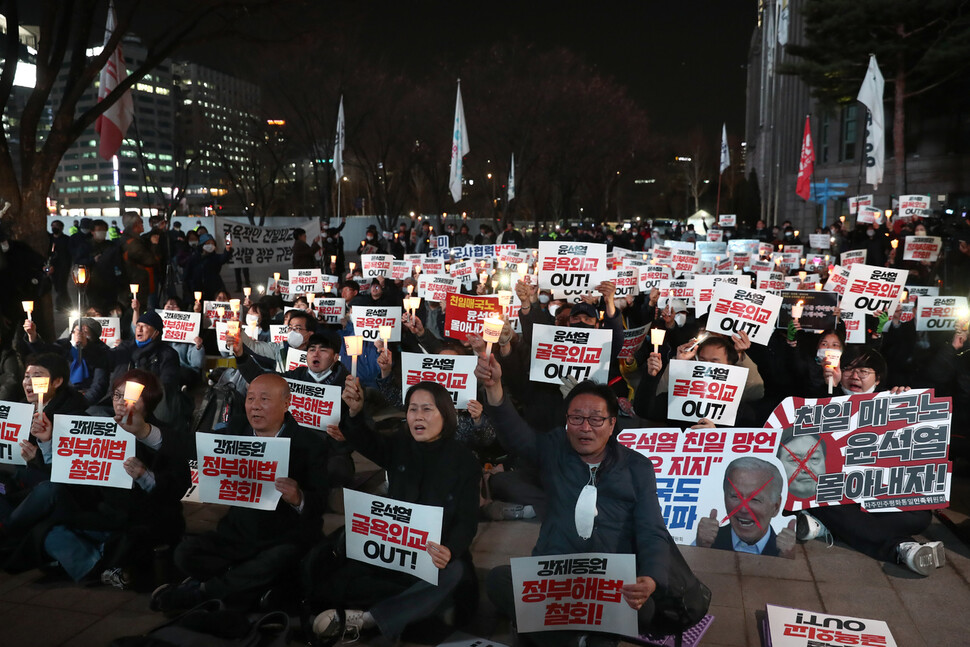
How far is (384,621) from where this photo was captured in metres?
4.16

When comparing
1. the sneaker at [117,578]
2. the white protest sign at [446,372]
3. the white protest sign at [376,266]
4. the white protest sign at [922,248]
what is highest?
the white protest sign at [922,248]

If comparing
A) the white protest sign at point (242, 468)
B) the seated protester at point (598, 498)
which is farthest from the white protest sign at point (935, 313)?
the white protest sign at point (242, 468)

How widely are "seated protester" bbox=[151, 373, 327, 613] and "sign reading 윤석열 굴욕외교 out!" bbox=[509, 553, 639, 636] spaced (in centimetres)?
149

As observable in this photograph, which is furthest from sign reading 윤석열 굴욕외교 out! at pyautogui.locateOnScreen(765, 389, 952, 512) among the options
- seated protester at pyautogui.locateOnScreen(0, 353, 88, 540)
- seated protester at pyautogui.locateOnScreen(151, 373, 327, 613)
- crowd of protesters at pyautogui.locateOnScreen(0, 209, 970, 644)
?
seated protester at pyautogui.locateOnScreen(0, 353, 88, 540)

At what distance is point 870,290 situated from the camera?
917 centimetres

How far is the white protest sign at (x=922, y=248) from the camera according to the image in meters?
Result: 14.1

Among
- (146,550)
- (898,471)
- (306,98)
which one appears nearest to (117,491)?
(146,550)

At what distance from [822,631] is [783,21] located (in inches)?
2037

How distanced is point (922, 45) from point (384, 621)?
3072cm

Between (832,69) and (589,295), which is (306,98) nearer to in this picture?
(832,69)

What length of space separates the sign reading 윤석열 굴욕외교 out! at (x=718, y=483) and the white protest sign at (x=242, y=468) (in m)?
2.15

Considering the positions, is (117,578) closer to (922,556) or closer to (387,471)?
(387,471)

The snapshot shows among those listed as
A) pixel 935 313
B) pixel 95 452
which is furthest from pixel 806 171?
pixel 95 452

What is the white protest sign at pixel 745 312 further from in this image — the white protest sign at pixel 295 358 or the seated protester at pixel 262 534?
the seated protester at pixel 262 534
